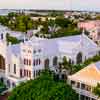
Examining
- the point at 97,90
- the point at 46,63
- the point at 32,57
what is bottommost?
the point at 97,90

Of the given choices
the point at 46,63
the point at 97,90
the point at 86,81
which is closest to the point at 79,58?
the point at 46,63

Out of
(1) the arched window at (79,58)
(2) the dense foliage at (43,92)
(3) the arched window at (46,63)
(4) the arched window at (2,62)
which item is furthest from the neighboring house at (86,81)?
(4) the arched window at (2,62)

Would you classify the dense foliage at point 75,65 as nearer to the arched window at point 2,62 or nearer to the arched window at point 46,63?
the arched window at point 46,63

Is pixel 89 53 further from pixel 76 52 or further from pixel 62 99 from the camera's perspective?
pixel 62 99

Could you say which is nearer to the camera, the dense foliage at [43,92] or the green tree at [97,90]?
the dense foliage at [43,92]

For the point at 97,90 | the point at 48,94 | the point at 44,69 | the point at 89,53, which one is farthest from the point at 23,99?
the point at 89,53

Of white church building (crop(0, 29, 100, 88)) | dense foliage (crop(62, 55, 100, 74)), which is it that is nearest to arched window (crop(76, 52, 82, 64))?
white church building (crop(0, 29, 100, 88))

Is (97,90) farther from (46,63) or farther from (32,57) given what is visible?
(46,63)
